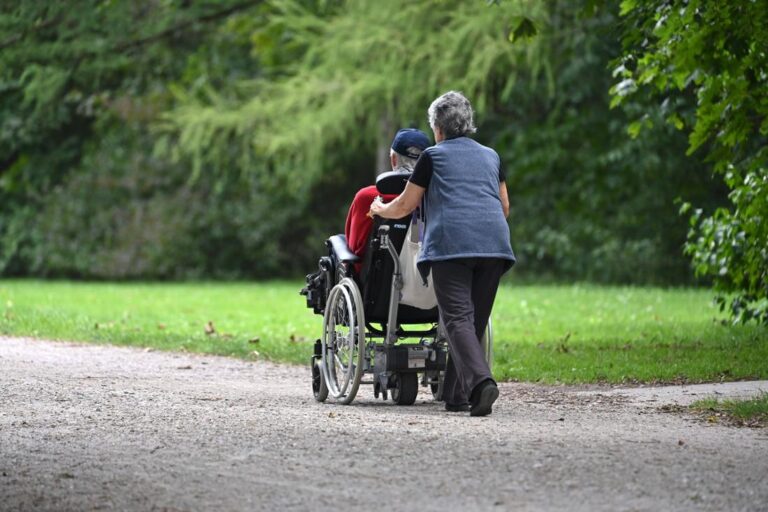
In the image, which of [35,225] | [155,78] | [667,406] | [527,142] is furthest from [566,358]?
[35,225]

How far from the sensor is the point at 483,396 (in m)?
8.29

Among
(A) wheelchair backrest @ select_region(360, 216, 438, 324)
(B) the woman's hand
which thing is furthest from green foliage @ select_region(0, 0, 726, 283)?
(B) the woman's hand

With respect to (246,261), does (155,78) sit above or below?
above

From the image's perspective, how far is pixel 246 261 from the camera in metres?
33.6

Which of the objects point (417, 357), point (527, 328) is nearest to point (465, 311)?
point (417, 357)

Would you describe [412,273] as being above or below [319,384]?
above

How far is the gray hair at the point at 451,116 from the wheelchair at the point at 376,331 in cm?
43

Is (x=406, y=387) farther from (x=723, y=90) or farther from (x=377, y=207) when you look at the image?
(x=723, y=90)

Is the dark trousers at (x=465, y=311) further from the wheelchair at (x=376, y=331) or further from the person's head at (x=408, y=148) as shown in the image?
the person's head at (x=408, y=148)

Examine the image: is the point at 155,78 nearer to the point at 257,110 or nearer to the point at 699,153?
the point at 257,110

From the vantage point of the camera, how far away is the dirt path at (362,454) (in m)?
5.82

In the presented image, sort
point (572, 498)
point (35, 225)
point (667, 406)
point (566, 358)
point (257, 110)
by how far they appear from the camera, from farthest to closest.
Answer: point (35, 225) → point (257, 110) → point (566, 358) → point (667, 406) → point (572, 498)

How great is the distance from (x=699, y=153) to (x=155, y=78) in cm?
1240

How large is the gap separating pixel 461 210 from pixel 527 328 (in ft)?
28.4
